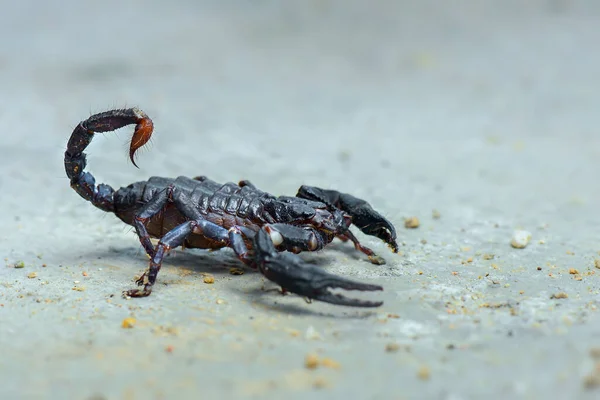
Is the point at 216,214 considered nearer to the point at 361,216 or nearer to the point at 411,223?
the point at 361,216

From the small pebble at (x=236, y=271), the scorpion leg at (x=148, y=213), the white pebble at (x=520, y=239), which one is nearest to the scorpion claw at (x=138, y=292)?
the scorpion leg at (x=148, y=213)

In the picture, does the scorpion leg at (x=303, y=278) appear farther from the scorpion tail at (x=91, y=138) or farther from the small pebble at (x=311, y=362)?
the scorpion tail at (x=91, y=138)

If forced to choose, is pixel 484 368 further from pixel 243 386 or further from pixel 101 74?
pixel 101 74

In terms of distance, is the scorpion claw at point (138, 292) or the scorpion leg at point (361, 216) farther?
the scorpion leg at point (361, 216)

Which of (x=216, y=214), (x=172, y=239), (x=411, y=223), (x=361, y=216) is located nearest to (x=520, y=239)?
(x=411, y=223)

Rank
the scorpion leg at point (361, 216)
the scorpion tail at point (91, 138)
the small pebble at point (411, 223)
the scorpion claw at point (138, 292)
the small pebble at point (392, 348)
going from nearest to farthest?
the small pebble at point (392, 348) < the scorpion claw at point (138, 292) < the scorpion tail at point (91, 138) < the scorpion leg at point (361, 216) < the small pebble at point (411, 223)

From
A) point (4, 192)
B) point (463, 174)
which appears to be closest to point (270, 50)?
point (463, 174)

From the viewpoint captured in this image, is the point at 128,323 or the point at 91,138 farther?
the point at 91,138
